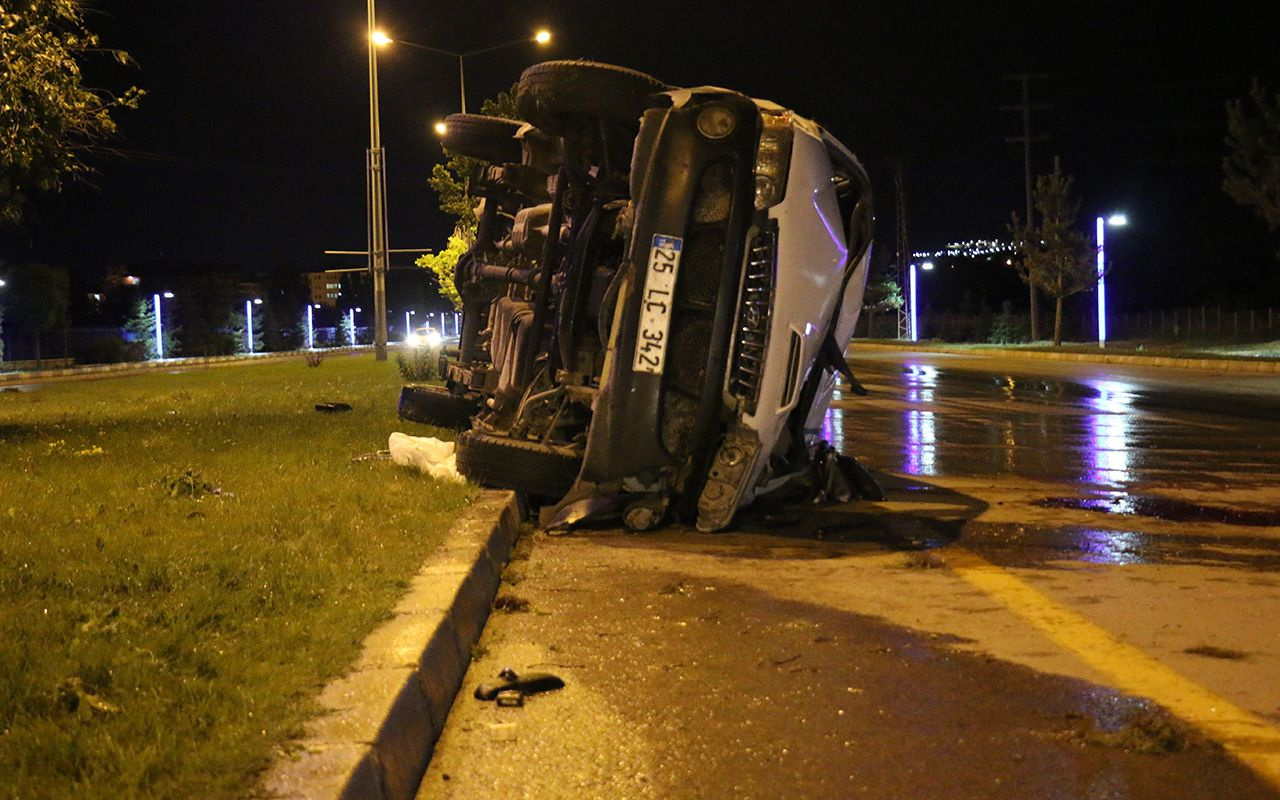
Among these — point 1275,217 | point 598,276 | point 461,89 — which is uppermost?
point 461,89

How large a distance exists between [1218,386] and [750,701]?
21.3m

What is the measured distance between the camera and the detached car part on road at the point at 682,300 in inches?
Result: 297

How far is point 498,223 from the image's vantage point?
39.4ft

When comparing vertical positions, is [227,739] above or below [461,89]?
below

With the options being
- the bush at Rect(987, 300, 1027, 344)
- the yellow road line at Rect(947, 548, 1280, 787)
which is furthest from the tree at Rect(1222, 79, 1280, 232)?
the yellow road line at Rect(947, 548, 1280, 787)

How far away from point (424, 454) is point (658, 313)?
314 cm

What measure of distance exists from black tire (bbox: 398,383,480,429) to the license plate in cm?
508

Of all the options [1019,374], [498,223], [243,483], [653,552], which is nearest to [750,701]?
[653,552]

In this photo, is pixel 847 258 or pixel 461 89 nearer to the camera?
pixel 847 258

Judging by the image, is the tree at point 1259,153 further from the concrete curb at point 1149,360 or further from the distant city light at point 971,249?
the distant city light at point 971,249

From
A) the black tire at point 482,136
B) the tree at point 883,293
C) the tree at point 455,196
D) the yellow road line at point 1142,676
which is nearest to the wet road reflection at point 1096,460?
the yellow road line at point 1142,676

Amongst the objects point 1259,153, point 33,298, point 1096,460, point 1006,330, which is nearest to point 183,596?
point 1096,460

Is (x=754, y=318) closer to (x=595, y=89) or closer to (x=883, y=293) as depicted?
(x=595, y=89)

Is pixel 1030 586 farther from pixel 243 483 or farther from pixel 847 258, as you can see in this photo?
pixel 243 483
